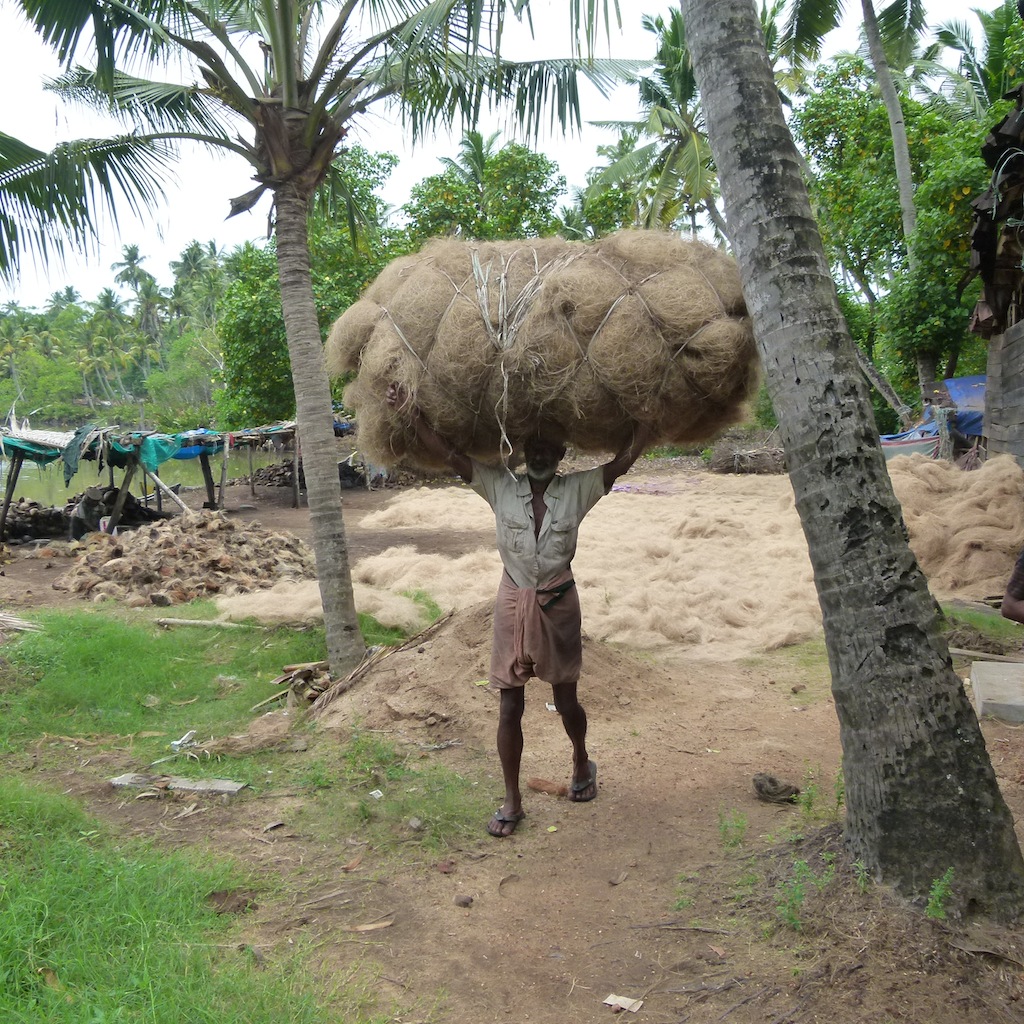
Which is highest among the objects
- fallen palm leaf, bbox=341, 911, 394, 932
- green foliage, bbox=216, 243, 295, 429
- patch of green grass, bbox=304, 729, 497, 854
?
green foliage, bbox=216, 243, 295, 429

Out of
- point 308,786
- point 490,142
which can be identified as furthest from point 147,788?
point 490,142

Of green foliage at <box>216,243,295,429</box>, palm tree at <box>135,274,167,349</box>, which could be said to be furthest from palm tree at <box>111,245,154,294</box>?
green foliage at <box>216,243,295,429</box>

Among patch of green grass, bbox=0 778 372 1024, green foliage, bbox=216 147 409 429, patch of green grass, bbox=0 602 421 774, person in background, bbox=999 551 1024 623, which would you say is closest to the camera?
patch of green grass, bbox=0 778 372 1024

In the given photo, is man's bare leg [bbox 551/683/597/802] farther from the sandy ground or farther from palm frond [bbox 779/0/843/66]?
palm frond [bbox 779/0/843/66]

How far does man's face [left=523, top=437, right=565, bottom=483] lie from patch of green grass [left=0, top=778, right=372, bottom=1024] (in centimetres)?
197

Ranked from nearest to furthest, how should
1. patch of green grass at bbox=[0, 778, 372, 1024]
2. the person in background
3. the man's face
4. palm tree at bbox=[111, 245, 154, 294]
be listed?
patch of green grass at bbox=[0, 778, 372, 1024] < the person in background < the man's face < palm tree at bbox=[111, 245, 154, 294]

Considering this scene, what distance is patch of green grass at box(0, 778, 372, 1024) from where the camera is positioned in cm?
237

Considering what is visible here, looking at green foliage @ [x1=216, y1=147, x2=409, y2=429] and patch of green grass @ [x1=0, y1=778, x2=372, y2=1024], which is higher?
green foliage @ [x1=216, y1=147, x2=409, y2=429]

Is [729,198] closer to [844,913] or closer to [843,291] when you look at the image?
[844,913]

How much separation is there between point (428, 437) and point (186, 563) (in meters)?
7.81

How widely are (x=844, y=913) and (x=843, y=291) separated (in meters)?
21.1

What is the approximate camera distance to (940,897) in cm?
247

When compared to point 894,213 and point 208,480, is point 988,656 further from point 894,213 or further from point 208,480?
point 208,480

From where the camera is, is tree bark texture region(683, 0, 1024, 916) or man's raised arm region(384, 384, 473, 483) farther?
man's raised arm region(384, 384, 473, 483)
